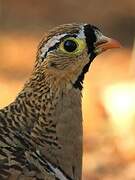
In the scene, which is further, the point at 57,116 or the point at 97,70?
the point at 97,70

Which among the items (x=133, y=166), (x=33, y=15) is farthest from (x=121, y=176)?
(x=33, y=15)

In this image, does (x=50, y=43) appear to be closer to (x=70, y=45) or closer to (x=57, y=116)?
(x=70, y=45)

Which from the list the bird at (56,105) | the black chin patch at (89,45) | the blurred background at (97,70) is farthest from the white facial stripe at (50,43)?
the blurred background at (97,70)

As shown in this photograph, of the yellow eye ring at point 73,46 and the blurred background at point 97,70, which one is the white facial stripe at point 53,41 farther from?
the blurred background at point 97,70

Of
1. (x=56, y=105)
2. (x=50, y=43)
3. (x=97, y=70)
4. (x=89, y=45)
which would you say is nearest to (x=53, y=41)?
(x=50, y=43)

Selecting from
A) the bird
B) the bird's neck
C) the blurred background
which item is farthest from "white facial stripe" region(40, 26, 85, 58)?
the blurred background

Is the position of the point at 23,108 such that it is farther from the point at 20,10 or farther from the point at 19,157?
the point at 20,10

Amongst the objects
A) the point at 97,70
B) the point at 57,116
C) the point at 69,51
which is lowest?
the point at 57,116

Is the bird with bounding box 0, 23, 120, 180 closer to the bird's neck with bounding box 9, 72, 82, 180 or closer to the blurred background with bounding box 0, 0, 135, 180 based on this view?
the bird's neck with bounding box 9, 72, 82, 180
